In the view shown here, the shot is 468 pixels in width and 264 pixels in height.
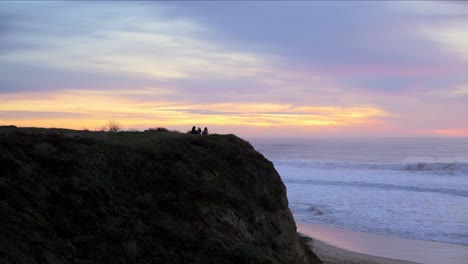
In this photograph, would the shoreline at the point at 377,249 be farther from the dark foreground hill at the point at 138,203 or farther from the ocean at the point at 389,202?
the dark foreground hill at the point at 138,203

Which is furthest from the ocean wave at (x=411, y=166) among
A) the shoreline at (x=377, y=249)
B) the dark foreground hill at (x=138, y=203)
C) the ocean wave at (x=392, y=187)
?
the dark foreground hill at (x=138, y=203)

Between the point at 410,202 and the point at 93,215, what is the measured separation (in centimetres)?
3297

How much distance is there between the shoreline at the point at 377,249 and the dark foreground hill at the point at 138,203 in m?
5.73

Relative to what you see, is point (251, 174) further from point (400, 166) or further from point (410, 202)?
point (400, 166)

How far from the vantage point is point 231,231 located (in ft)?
43.2

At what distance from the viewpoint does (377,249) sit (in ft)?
78.5

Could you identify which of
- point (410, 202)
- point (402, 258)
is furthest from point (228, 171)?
point (410, 202)

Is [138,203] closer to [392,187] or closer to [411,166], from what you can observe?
[392,187]

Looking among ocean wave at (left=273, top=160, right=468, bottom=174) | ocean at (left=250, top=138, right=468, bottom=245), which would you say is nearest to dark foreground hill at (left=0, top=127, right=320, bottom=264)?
ocean at (left=250, top=138, right=468, bottom=245)

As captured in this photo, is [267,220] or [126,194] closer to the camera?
[126,194]

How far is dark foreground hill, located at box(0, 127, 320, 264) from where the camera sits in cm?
992

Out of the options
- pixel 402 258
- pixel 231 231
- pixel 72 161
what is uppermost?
pixel 72 161

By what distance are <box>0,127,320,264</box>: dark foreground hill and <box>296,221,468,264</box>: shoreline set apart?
5.73 metres

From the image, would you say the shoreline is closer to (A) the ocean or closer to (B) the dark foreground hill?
(A) the ocean
